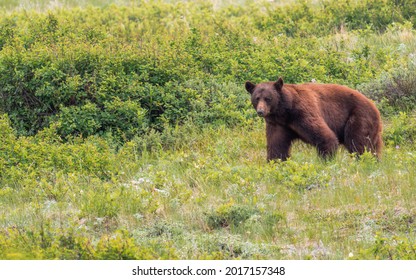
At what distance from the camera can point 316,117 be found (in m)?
11.2

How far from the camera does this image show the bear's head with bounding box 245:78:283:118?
35.9 ft

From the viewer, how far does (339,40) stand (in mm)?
16859

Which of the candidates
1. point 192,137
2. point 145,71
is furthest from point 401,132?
point 145,71

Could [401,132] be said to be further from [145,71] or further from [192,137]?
[145,71]

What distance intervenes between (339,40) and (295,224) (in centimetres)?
845

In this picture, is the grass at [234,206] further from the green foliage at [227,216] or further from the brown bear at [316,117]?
the brown bear at [316,117]

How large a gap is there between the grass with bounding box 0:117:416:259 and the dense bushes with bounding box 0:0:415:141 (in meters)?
1.95

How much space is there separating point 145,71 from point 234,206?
5309 mm

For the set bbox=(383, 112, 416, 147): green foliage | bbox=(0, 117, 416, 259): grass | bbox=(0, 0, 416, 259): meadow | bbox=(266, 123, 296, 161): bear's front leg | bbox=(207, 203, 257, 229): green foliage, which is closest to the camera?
bbox=(0, 117, 416, 259): grass

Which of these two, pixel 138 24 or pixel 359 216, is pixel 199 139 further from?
pixel 138 24

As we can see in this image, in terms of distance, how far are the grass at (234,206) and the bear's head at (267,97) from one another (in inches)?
26.3

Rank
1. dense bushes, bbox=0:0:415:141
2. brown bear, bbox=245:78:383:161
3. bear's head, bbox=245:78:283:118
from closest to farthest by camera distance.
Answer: bear's head, bbox=245:78:283:118
brown bear, bbox=245:78:383:161
dense bushes, bbox=0:0:415:141

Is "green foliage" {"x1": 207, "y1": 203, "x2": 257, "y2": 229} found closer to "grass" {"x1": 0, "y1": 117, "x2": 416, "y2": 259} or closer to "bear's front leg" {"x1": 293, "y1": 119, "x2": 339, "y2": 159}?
"grass" {"x1": 0, "y1": 117, "x2": 416, "y2": 259}

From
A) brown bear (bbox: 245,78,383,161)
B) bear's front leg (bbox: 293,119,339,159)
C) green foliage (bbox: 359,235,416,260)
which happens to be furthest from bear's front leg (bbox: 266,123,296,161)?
green foliage (bbox: 359,235,416,260)
